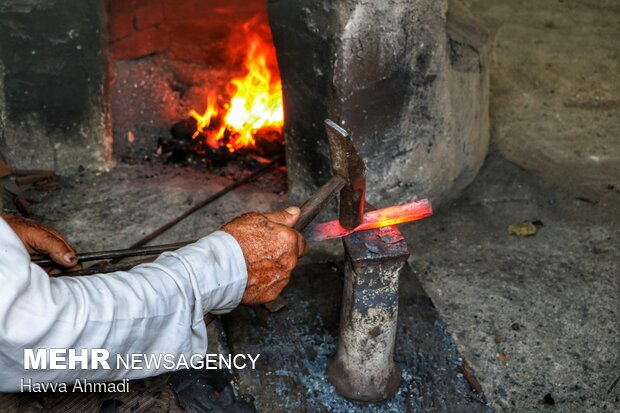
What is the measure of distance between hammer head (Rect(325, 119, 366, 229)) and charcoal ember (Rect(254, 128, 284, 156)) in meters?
1.99

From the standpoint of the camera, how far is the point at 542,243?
3.53m

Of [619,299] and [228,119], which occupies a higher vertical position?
[228,119]

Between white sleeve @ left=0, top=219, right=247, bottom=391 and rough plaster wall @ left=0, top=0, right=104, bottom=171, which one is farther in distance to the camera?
rough plaster wall @ left=0, top=0, right=104, bottom=171

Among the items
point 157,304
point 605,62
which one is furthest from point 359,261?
point 605,62

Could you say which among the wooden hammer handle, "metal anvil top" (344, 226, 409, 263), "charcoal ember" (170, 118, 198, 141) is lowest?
"charcoal ember" (170, 118, 198, 141)

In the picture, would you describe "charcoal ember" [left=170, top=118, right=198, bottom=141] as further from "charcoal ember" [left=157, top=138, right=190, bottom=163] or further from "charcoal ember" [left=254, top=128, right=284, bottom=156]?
"charcoal ember" [left=254, top=128, right=284, bottom=156]

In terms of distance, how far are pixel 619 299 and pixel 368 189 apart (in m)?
1.25

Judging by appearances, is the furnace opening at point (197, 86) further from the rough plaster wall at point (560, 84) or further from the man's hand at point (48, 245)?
the man's hand at point (48, 245)

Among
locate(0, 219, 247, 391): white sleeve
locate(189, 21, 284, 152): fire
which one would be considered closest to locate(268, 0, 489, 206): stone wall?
locate(189, 21, 284, 152): fire

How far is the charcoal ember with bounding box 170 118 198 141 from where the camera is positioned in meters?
4.48

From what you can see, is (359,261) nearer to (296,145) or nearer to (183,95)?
(296,145)

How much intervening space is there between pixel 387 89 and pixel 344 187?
1118 millimetres

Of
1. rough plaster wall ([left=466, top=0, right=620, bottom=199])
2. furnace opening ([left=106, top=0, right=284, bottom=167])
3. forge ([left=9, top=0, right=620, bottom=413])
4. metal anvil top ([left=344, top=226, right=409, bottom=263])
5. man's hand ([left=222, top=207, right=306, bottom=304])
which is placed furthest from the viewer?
furnace opening ([left=106, top=0, right=284, bottom=167])

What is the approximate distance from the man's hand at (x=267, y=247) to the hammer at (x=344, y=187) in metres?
0.07
